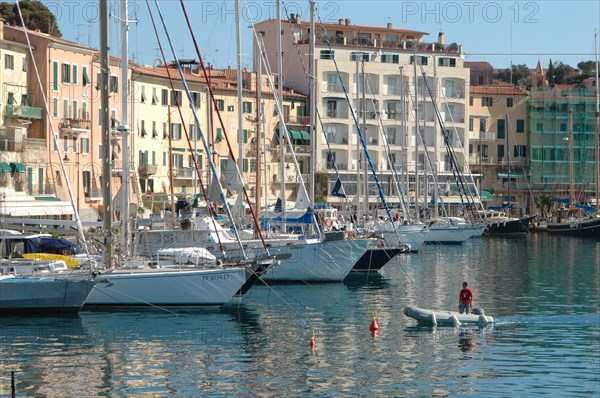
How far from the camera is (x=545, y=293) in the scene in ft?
164

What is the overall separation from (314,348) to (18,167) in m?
38.7

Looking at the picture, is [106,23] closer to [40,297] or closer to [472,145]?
[40,297]

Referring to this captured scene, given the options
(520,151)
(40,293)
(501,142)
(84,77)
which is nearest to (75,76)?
(84,77)

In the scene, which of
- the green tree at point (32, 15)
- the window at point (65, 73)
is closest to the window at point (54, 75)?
the window at point (65, 73)

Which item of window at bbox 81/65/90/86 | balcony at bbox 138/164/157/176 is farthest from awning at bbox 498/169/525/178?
window at bbox 81/65/90/86

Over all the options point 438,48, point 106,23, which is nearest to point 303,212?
point 106,23

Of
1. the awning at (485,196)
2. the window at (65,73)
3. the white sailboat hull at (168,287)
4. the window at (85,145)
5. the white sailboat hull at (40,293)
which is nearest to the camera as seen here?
the white sailboat hull at (40,293)

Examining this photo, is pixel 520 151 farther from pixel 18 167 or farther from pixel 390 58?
pixel 18 167

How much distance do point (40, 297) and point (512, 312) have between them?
52.5 ft

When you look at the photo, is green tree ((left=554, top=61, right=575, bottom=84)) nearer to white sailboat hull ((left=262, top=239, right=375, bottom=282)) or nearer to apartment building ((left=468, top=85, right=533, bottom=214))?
apartment building ((left=468, top=85, right=533, bottom=214))

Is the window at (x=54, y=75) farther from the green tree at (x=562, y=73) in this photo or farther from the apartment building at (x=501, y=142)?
the green tree at (x=562, y=73)

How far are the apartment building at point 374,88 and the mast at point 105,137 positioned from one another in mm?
66619

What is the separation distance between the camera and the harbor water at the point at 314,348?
28.5 meters

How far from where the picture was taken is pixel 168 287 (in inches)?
1570
